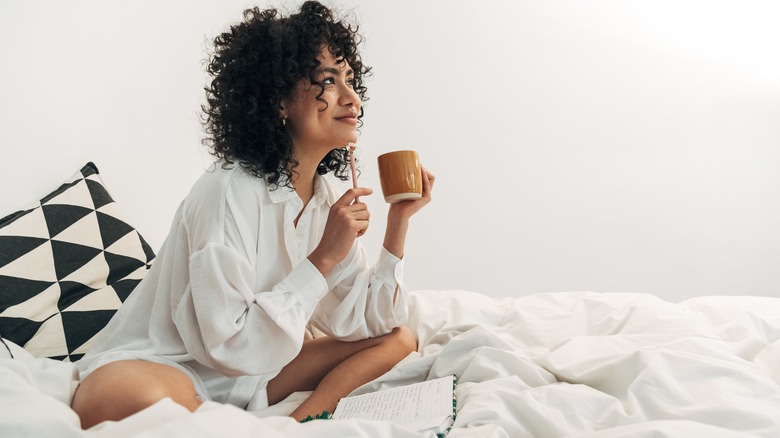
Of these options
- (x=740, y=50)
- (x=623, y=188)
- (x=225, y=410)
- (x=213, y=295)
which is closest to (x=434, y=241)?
(x=623, y=188)

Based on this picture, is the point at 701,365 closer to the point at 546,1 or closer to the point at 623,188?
the point at 623,188

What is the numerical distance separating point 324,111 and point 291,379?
0.58 metres

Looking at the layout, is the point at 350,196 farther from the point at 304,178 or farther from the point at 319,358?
the point at 319,358

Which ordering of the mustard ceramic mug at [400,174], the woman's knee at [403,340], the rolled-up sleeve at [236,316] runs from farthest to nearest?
the woman's knee at [403,340], the mustard ceramic mug at [400,174], the rolled-up sleeve at [236,316]

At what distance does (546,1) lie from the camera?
2.72 metres

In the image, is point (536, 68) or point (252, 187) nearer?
point (252, 187)

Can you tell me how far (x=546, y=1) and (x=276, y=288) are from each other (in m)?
2.14

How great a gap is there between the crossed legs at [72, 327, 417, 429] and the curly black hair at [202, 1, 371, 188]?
1.32ft

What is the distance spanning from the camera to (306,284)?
3.70ft

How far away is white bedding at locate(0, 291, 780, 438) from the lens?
2.16 feet

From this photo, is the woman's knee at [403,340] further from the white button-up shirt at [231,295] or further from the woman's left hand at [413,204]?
the woman's left hand at [413,204]

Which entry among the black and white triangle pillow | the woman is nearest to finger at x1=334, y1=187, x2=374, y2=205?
the woman

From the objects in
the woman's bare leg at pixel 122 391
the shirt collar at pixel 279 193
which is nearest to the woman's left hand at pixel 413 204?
the shirt collar at pixel 279 193

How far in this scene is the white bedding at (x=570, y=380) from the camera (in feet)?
2.16
